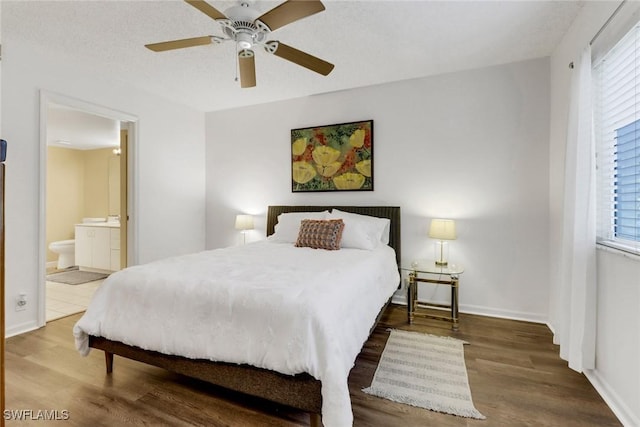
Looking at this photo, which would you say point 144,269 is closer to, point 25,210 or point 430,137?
point 25,210

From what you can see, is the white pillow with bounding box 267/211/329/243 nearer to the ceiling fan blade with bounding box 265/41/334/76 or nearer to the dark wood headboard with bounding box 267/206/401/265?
the dark wood headboard with bounding box 267/206/401/265

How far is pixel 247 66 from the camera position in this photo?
88.6 inches

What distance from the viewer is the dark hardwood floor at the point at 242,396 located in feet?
5.32

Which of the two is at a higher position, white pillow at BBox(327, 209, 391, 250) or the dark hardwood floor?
white pillow at BBox(327, 209, 391, 250)

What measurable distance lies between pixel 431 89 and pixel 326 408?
328 centimetres

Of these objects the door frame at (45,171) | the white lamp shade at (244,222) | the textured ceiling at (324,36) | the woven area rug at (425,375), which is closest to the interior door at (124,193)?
the door frame at (45,171)

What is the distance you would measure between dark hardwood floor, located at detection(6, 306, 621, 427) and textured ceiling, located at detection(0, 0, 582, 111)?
238cm

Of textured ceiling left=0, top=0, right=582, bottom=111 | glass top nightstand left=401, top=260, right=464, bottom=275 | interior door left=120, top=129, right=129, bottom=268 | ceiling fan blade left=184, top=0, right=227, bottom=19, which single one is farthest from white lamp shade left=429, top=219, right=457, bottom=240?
interior door left=120, top=129, right=129, bottom=268

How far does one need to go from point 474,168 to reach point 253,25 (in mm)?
2553

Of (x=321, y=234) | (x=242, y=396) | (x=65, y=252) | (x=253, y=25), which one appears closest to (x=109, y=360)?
(x=242, y=396)

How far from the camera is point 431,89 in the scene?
11.1 feet

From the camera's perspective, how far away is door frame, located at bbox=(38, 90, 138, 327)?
2.87 meters

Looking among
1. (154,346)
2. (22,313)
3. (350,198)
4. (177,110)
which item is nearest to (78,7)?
(177,110)

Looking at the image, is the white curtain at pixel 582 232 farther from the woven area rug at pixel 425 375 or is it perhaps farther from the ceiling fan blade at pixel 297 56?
the ceiling fan blade at pixel 297 56
